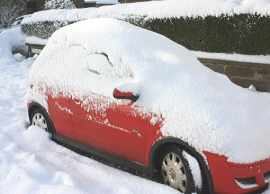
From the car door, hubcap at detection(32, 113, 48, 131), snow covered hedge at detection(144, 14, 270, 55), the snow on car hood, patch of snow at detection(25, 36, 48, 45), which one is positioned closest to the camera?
the snow on car hood

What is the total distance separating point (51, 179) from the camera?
3.91 metres

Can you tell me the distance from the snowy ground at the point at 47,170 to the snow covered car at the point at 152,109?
0.56 ft

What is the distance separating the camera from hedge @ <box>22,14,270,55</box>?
6.72 metres

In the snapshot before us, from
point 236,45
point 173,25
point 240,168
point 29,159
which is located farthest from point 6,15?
point 240,168

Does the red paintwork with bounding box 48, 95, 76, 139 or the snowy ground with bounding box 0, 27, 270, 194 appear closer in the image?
the snowy ground with bounding box 0, 27, 270, 194

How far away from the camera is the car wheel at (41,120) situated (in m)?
5.12

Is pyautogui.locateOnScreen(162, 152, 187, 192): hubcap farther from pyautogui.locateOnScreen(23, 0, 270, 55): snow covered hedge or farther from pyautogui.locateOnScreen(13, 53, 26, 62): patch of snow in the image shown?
pyautogui.locateOnScreen(13, 53, 26, 62): patch of snow

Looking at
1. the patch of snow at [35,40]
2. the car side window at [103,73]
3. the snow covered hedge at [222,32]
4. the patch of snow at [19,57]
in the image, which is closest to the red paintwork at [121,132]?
the car side window at [103,73]

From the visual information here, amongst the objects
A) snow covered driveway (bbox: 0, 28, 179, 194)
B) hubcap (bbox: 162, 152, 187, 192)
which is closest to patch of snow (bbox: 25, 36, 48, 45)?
snow covered driveway (bbox: 0, 28, 179, 194)

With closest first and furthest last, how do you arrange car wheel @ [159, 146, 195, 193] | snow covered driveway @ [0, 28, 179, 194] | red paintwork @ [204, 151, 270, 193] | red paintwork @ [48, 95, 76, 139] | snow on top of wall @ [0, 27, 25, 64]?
1. red paintwork @ [204, 151, 270, 193]
2. car wheel @ [159, 146, 195, 193]
3. snow covered driveway @ [0, 28, 179, 194]
4. red paintwork @ [48, 95, 76, 139]
5. snow on top of wall @ [0, 27, 25, 64]

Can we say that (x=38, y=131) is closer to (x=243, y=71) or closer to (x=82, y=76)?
(x=82, y=76)

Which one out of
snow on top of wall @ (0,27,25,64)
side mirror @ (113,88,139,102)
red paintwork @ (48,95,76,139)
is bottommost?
snow on top of wall @ (0,27,25,64)

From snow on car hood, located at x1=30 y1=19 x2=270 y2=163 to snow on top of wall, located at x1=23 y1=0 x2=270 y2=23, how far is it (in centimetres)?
297

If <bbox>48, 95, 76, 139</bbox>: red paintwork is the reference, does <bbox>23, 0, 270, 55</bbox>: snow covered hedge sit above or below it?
above
